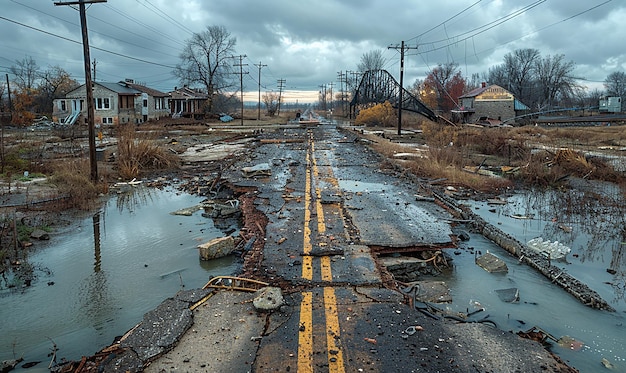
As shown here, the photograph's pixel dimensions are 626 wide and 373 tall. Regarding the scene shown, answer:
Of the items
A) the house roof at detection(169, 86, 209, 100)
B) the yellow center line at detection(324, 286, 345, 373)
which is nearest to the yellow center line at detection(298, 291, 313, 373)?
the yellow center line at detection(324, 286, 345, 373)

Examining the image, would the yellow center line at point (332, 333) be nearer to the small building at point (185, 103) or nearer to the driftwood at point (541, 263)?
the driftwood at point (541, 263)

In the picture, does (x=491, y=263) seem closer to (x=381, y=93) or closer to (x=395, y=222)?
(x=395, y=222)

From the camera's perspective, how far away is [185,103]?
75.8 meters

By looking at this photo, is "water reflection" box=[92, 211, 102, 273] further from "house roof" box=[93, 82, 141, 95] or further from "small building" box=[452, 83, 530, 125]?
"small building" box=[452, 83, 530, 125]

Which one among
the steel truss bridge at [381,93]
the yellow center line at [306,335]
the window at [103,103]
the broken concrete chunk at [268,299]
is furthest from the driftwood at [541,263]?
the window at [103,103]

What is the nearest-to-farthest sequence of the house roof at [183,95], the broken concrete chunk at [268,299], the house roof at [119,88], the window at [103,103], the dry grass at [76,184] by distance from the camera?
the broken concrete chunk at [268,299], the dry grass at [76,184], the window at [103,103], the house roof at [119,88], the house roof at [183,95]

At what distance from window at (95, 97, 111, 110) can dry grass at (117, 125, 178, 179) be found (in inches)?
1642

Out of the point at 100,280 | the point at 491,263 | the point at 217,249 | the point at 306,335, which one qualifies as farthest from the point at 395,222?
the point at 100,280

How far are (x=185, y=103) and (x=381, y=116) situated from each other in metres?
39.3

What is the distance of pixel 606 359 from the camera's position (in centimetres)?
419

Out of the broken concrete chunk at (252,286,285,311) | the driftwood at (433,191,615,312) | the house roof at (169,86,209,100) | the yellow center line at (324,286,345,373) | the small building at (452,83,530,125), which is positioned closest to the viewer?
the yellow center line at (324,286,345,373)

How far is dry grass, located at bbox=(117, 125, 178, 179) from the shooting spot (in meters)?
15.4

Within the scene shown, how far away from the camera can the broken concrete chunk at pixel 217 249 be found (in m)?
6.73

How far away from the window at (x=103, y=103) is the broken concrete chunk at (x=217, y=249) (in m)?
54.3
